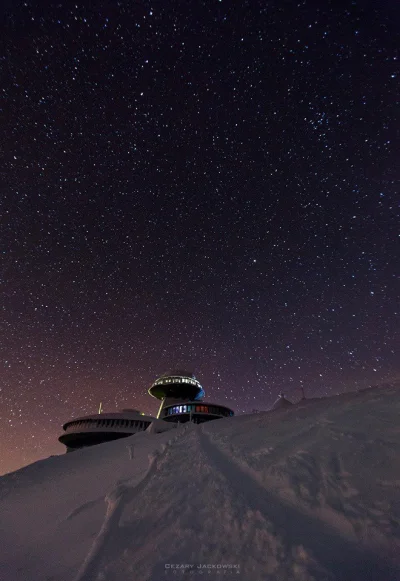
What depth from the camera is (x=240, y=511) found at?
217 inches

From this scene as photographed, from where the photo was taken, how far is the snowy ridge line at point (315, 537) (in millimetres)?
3917

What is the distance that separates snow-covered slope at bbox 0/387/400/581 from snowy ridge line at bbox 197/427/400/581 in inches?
0.6

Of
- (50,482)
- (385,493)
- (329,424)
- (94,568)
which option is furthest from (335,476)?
(50,482)

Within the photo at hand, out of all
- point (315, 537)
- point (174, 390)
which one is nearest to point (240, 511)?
point (315, 537)

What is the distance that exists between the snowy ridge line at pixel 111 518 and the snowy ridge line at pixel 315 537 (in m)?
2.20

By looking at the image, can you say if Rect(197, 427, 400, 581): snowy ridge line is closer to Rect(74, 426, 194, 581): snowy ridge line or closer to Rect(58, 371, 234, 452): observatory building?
Rect(74, 426, 194, 581): snowy ridge line

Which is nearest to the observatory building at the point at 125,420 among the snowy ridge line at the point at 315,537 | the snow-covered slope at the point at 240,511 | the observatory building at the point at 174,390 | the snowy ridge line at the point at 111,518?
the observatory building at the point at 174,390

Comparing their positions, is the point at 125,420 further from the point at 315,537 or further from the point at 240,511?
the point at 315,537

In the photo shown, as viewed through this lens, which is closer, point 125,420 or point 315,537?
point 315,537

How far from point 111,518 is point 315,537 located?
13.4ft

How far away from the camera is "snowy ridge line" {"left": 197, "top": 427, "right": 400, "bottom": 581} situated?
3.92 m

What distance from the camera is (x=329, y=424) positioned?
25.1 ft

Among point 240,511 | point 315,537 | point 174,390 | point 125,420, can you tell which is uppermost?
point 174,390

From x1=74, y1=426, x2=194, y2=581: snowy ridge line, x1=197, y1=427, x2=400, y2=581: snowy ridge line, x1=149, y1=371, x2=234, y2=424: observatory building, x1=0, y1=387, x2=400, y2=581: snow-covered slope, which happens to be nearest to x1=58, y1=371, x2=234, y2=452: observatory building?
x1=149, y1=371, x2=234, y2=424: observatory building
